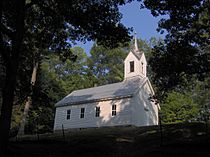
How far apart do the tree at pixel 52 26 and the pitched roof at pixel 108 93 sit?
57.5ft

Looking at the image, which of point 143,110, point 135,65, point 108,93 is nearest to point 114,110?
point 108,93

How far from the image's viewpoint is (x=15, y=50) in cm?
1262

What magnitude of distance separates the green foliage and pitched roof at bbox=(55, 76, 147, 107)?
5.91 m

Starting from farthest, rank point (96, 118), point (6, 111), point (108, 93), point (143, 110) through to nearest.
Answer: point (108, 93) < point (96, 118) < point (143, 110) < point (6, 111)

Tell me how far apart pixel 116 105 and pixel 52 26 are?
19.2 metres

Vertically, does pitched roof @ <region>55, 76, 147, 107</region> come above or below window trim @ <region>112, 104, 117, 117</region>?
above

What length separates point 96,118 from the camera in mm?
35125

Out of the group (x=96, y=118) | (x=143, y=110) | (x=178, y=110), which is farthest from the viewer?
(x=178, y=110)

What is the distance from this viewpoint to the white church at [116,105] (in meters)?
33.0

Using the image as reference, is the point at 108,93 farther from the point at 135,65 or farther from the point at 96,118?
the point at 135,65

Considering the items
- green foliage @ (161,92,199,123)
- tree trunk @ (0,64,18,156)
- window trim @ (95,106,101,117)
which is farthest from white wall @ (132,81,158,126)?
tree trunk @ (0,64,18,156)

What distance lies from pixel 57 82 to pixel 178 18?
121 ft

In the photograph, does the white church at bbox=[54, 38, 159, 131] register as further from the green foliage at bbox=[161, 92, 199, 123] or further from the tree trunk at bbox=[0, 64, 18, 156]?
the tree trunk at bbox=[0, 64, 18, 156]

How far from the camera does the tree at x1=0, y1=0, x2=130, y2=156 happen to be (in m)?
12.5
